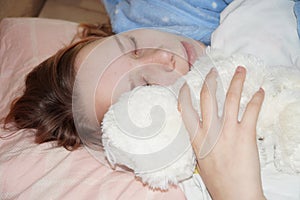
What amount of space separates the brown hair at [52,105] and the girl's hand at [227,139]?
12.7 inches

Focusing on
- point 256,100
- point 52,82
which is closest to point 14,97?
point 52,82

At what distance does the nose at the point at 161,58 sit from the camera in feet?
2.94

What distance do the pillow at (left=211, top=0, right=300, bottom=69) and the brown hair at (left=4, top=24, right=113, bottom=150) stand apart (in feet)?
1.14

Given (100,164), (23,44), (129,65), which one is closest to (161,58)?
(129,65)

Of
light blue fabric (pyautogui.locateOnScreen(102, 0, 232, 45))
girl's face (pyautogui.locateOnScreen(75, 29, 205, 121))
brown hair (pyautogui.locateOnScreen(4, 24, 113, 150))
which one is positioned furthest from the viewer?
light blue fabric (pyautogui.locateOnScreen(102, 0, 232, 45))

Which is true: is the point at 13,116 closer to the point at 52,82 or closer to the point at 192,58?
the point at 52,82

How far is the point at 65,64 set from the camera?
100 cm

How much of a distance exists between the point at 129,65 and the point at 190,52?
143mm

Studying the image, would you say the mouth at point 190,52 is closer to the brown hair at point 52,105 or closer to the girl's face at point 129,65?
the girl's face at point 129,65

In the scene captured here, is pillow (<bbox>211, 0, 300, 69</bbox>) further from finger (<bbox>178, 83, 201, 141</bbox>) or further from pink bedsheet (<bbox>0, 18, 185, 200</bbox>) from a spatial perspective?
pink bedsheet (<bbox>0, 18, 185, 200</bbox>)

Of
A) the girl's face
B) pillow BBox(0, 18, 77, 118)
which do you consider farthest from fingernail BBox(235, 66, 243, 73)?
pillow BBox(0, 18, 77, 118)

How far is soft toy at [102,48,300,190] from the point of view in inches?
28.8

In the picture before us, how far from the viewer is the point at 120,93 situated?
2.89 feet

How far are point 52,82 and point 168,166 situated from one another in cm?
41
